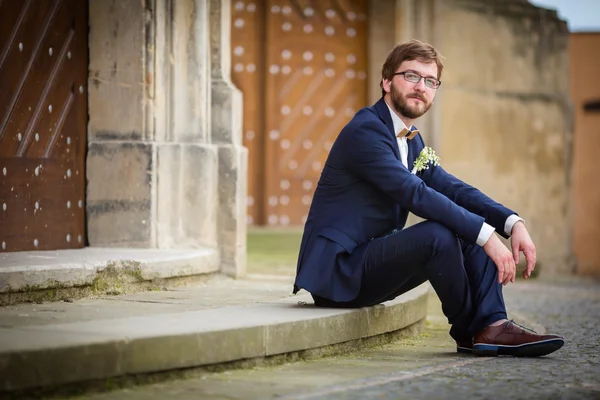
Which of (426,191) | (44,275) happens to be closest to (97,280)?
(44,275)

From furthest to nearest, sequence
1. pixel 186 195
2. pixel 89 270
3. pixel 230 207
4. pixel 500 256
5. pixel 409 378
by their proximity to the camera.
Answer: pixel 230 207, pixel 186 195, pixel 89 270, pixel 500 256, pixel 409 378

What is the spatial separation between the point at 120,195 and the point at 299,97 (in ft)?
16.5

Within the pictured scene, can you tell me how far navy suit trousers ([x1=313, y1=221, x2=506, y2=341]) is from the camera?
4.73m

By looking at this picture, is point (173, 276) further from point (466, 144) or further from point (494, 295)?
point (466, 144)

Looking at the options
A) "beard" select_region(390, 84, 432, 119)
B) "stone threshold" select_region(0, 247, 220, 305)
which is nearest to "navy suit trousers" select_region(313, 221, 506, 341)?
"beard" select_region(390, 84, 432, 119)

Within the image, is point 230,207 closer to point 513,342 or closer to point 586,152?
point 513,342

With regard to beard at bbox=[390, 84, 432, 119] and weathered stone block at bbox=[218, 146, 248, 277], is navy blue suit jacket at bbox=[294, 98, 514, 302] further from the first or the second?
weathered stone block at bbox=[218, 146, 248, 277]

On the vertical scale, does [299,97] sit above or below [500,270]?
above

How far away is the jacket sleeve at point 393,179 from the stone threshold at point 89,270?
150 cm

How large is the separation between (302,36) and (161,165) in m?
5.00

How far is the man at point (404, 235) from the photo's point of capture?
15.6 ft

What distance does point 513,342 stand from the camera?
481 centimetres

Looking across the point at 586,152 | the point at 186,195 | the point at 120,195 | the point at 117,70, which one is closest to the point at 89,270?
the point at 120,195

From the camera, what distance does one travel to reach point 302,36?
11.5 meters
